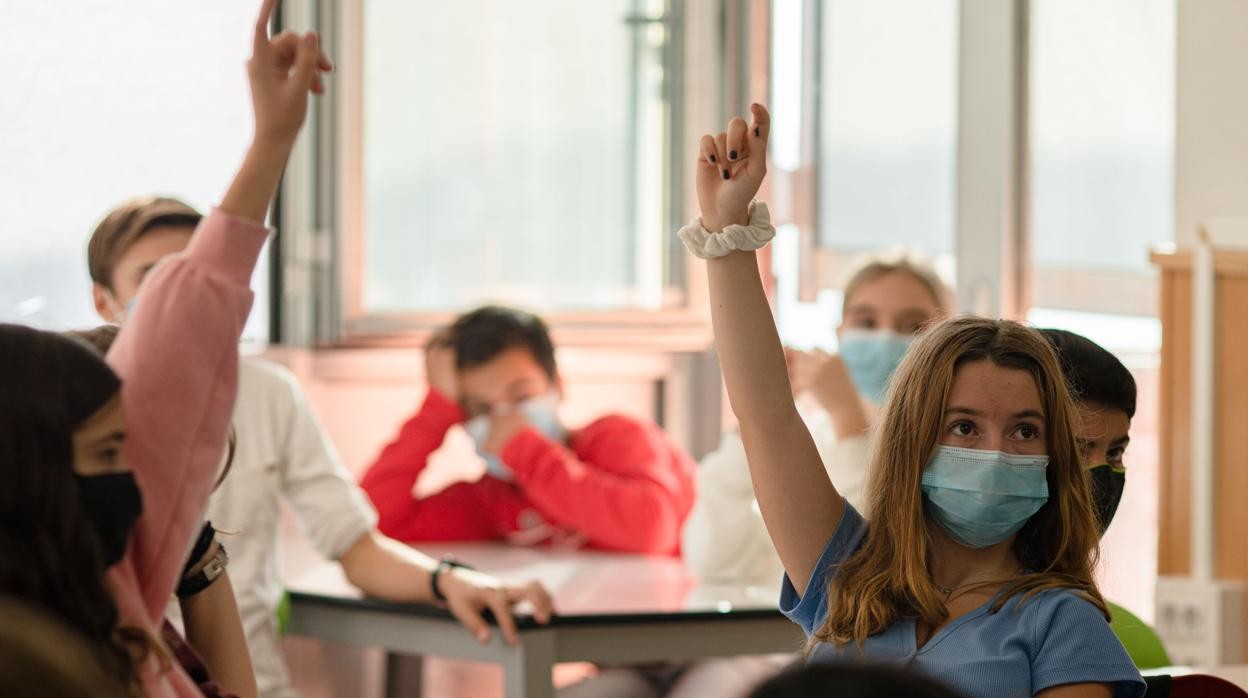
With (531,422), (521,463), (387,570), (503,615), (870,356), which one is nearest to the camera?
(503,615)

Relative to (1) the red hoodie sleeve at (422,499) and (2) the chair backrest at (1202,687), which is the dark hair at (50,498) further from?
(1) the red hoodie sleeve at (422,499)

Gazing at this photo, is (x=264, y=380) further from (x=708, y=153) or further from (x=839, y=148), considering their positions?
(x=839, y=148)

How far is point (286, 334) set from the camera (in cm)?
393

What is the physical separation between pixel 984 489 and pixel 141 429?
0.72 meters

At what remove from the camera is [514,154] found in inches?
171

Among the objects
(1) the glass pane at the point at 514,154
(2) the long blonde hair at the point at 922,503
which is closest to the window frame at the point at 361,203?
(1) the glass pane at the point at 514,154

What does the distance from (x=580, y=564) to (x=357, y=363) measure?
51.4 inches

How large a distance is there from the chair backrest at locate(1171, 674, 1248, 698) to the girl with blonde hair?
0.20 meters

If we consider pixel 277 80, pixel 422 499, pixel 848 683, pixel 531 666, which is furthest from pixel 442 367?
pixel 848 683

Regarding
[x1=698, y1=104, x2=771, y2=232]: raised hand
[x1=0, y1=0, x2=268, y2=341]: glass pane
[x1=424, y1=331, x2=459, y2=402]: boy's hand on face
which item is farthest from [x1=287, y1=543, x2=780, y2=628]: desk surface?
[x1=698, y1=104, x2=771, y2=232]: raised hand

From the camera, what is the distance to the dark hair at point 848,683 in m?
0.68

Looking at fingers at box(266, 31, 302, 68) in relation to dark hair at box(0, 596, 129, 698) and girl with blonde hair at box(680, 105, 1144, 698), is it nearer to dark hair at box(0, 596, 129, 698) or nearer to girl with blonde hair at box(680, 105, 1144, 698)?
girl with blonde hair at box(680, 105, 1144, 698)

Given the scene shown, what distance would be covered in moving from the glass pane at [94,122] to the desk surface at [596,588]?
779 mm

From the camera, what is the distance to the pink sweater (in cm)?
107
